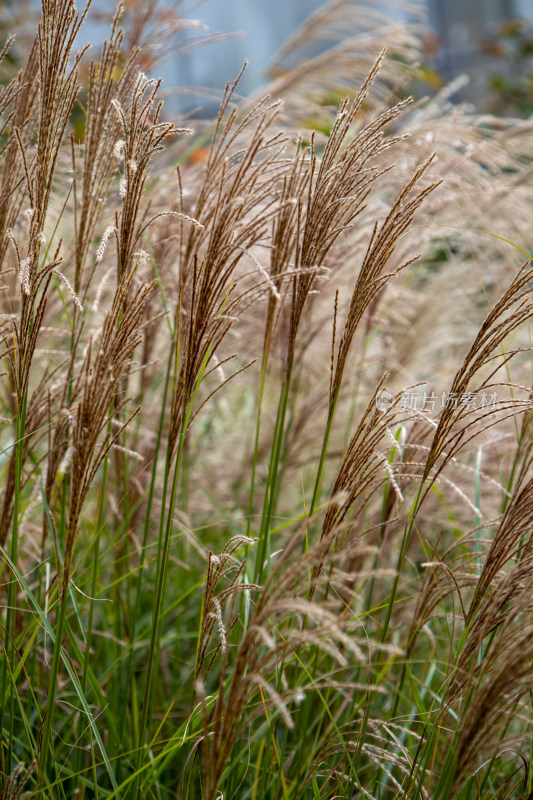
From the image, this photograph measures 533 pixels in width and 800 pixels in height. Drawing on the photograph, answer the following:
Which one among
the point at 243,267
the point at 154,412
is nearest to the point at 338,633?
the point at 243,267

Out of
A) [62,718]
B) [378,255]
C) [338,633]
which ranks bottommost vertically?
[62,718]

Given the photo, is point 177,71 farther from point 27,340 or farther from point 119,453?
point 27,340

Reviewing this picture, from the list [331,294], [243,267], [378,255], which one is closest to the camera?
[378,255]

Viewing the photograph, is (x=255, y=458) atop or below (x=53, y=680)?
atop

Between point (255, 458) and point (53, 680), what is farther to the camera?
point (255, 458)

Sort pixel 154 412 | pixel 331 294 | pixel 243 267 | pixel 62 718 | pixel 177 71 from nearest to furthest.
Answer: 1. pixel 62 718
2. pixel 243 267
3. pixel 331 294
4. pixel 154 412
5. pixel 177 71

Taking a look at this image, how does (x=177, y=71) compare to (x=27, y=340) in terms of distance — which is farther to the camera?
(x=177, y=71)

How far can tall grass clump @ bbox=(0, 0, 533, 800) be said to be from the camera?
0.90m

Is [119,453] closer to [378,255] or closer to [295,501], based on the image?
[378,255]

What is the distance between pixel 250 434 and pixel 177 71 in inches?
236

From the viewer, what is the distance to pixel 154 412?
2262 millimetres

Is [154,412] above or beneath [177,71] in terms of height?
beneath

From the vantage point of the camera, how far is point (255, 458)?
117 cm

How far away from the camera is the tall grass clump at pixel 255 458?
90cm
